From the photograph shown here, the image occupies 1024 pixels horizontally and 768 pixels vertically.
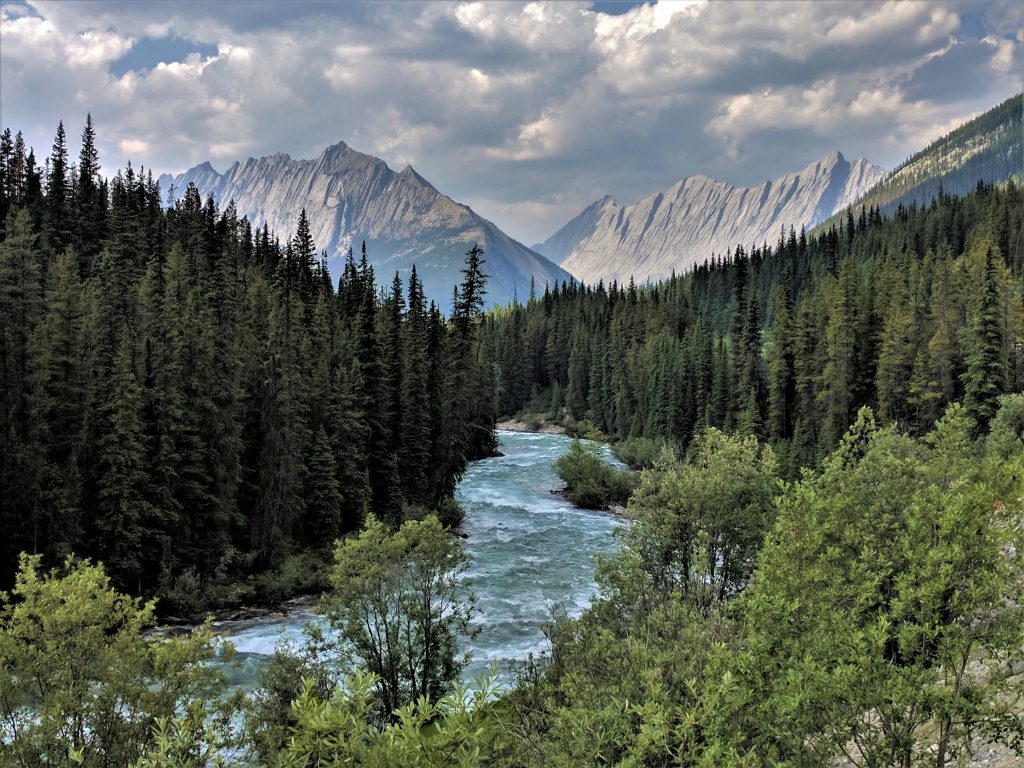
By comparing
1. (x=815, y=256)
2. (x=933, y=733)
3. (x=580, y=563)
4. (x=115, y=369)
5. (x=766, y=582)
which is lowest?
(x=580, y=563)

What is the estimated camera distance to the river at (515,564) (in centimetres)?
2980

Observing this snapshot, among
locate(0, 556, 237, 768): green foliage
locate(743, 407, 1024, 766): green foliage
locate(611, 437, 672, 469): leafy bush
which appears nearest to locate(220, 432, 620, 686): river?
locate(0, 556, 237, 768): green foliage

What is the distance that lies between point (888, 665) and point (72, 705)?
573 inches

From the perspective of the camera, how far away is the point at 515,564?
42500 mm

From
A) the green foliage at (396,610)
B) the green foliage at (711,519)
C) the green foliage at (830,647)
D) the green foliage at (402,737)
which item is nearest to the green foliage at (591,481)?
the green foliage at (711,519)

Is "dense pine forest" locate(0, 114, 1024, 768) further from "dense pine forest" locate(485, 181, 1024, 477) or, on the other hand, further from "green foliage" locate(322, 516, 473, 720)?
"dense pine forest" locate(485, 181, 1024, 477)

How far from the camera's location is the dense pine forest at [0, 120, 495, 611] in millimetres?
35094

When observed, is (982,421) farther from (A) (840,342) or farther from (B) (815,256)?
(B) (815,256)

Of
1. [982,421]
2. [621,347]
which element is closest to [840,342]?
[982,421]

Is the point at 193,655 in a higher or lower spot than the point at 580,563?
higher

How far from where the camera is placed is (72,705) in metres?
12.4

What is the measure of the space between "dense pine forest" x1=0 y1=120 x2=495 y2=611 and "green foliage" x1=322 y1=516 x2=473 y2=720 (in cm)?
1535

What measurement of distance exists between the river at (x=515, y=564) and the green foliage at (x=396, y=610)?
164 centimetres

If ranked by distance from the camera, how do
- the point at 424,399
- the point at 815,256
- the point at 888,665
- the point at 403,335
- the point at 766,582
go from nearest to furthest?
the point at 888,665 < the point at 766,582 < the point at 424,399 < the point at 403,335 < the point at 815,256
